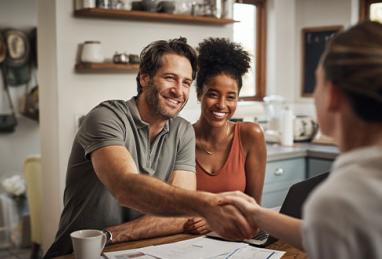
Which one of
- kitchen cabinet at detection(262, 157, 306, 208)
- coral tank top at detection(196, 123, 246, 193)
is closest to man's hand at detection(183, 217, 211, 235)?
coral tank top at detection(196, 123, 246, 193)

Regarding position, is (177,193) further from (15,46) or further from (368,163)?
(15,46)

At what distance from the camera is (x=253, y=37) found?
17.1 ft

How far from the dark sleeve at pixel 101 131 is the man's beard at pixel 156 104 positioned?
184mm

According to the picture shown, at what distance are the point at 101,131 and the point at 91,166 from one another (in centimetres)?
17

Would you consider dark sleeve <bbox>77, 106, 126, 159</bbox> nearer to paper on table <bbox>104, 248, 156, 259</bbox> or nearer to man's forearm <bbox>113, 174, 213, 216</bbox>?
man's forearm <bbox>113, 174, 213, 216</bbox>

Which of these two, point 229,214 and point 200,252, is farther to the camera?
point 200,252

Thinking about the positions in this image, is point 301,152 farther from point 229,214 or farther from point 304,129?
point 229,214

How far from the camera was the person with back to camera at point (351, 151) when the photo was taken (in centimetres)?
85

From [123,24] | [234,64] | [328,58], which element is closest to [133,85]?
[123,24]

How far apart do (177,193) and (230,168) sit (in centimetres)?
94

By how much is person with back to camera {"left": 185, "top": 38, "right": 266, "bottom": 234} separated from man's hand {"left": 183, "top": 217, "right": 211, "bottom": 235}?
20.2 inches

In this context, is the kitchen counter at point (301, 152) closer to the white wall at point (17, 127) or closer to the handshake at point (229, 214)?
the white wall at point (17, 127)

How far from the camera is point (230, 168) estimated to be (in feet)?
8.39

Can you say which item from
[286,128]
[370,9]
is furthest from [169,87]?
[370,9]
